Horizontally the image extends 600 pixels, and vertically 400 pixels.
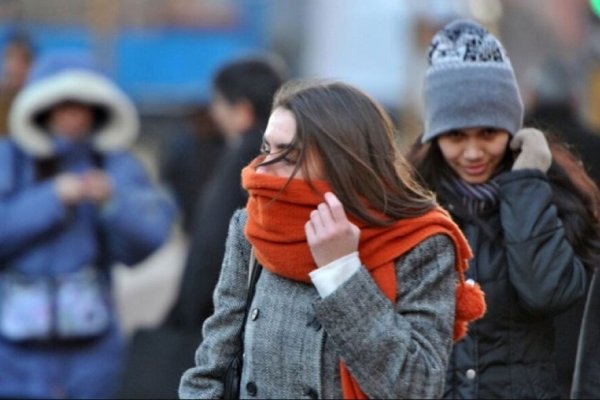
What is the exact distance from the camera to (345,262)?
3.19 meters

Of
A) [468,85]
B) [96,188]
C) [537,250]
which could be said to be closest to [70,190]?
[96,188]

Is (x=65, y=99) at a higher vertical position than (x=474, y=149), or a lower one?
lower

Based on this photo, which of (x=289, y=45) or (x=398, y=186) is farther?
(x=289, y=45)

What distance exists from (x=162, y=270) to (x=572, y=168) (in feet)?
35.3

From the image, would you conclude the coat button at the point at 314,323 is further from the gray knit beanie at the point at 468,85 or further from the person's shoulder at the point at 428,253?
the gray knit beanie at the point at 468,85

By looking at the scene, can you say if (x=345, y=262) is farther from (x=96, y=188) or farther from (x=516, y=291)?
(x=96, y=188)

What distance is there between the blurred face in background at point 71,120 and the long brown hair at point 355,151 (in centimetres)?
287

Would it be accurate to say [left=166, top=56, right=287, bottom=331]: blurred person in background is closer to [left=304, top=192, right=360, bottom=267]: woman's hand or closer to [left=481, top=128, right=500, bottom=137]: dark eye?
[left=481, top=128, right=500, bottom=137]: dark eye

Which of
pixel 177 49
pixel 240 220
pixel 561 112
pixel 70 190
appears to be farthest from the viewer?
pixel 177 49

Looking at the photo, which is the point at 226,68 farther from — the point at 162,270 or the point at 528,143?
the point at 162,270

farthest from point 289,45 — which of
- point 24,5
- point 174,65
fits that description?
point 24,5

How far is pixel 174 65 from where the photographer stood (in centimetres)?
2523

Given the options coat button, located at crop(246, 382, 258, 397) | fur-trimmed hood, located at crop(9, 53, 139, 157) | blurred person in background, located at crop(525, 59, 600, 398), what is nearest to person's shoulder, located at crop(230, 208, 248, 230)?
coat button, located at crop(246, 382, 258, 397)

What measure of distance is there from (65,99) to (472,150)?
2.32 meters
